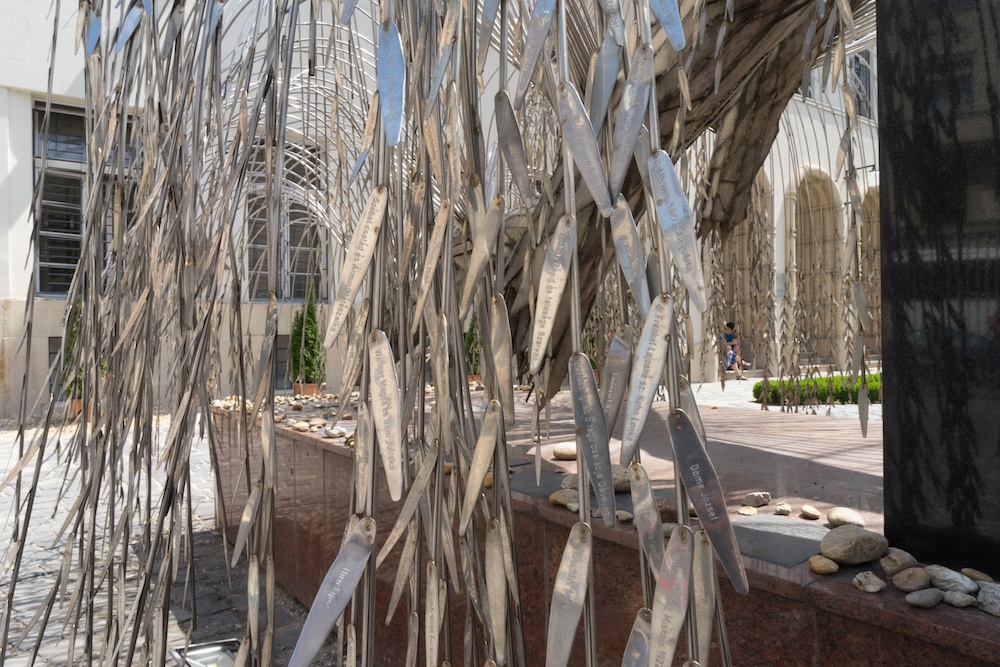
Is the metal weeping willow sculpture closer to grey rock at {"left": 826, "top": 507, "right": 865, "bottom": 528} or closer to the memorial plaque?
the memorial plaque

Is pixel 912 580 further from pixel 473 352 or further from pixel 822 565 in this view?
pixel 473 352

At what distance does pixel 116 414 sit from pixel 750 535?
113cm

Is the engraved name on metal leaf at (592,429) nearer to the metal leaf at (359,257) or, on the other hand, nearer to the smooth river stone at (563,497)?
the metal leaf at (359,257)

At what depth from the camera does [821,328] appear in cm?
306

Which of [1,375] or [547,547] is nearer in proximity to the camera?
[547,547]

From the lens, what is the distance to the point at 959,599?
1.00 metres

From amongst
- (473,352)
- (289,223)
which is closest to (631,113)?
(289,223)

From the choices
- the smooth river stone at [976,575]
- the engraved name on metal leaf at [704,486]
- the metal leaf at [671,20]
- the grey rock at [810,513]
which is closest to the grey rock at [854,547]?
the smooth river stone at [976,575]

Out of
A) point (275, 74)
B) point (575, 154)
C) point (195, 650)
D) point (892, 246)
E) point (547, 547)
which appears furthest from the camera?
point (195, 650)

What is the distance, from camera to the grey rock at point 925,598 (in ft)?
3.29

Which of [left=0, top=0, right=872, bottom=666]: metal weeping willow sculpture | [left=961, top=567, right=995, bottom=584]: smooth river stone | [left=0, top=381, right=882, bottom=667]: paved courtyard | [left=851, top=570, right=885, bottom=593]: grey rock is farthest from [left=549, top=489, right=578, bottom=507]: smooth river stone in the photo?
[left=0, top=0, right=872, bottom=666]: metal weeping willow sculpture

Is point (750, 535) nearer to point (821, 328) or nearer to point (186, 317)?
point (186, 317)

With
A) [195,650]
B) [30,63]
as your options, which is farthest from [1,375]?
[195,650]

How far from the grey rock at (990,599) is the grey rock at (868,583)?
5.0 inches
